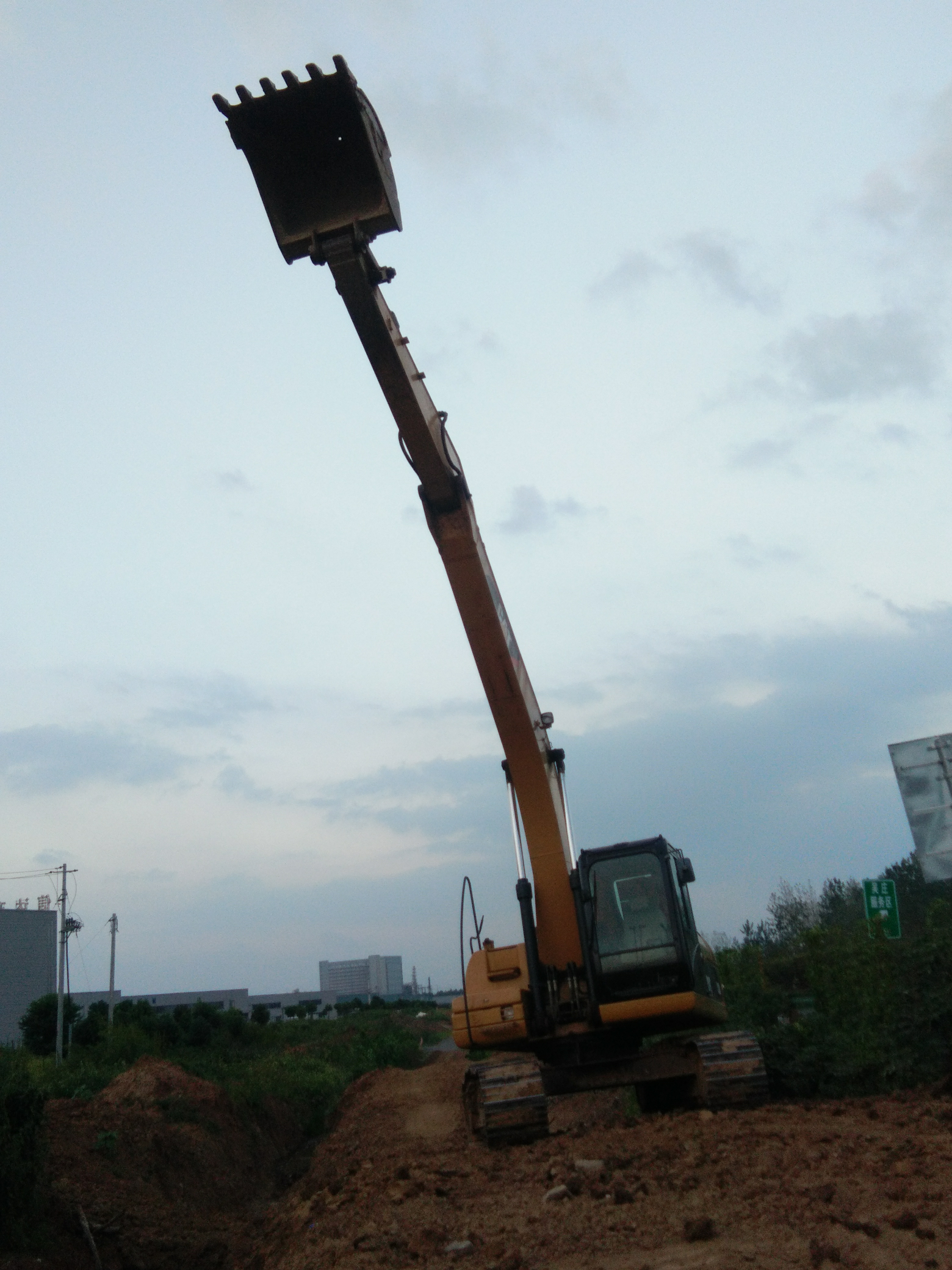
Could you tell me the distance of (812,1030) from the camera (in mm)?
12625

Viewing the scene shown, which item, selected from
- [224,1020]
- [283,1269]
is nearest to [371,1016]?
[224,1020]

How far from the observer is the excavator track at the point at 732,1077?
10633 mm

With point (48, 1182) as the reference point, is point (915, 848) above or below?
above

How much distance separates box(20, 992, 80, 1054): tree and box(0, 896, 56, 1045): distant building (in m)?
37.3

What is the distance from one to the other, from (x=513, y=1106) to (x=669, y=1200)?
335cm

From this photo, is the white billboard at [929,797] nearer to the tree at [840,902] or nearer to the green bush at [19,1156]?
the green bush at [19,1156]

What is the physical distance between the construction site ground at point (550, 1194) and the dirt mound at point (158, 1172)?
4cm

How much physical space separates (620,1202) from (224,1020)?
40542 mm

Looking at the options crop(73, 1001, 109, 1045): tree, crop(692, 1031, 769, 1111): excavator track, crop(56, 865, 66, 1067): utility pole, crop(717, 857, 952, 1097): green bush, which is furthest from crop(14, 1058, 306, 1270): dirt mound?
crop(73, 1001, 109, 1045): tree

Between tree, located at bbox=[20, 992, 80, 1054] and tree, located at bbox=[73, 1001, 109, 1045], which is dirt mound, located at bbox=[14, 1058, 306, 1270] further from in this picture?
tree, located at bbox=[20, 992, 80, 1054]

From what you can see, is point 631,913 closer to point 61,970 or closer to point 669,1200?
point 669,1200

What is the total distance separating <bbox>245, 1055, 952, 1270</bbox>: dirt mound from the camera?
563 cm

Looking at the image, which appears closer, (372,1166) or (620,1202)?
(620,1202)

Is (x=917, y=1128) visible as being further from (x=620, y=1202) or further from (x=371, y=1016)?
(x=371, y=1016)
